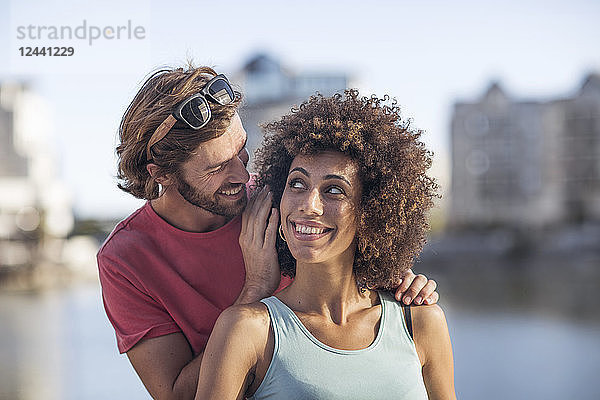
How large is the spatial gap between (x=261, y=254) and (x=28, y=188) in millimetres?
31972

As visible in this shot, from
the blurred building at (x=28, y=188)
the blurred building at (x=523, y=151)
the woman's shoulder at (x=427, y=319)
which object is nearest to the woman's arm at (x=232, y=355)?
the woman's shoulder at (x=427, y=319)

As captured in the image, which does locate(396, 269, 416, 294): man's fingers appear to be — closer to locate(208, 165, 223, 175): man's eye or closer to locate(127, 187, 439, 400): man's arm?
locate(127, 187, 439, 400): man's arm

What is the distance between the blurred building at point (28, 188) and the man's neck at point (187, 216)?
24.0m

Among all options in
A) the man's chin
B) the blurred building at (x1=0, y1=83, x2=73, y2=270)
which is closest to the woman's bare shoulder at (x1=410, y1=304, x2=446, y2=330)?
the man's chin

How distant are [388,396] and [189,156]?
27.7 inches

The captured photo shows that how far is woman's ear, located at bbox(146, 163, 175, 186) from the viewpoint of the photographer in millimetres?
1720

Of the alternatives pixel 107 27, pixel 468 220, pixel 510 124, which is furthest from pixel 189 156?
pixel 510 124

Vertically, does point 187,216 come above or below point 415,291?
above

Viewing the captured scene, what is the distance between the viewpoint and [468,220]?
1275 inches

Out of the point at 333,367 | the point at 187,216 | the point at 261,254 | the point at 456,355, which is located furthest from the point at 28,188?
the point at 333,367

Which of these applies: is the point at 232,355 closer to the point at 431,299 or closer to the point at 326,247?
the point at 326,247

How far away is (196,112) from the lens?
63.7 inches

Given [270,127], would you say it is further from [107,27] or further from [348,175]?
[107,27]

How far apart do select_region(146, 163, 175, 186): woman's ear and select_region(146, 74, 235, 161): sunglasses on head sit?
1.6 inches
